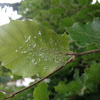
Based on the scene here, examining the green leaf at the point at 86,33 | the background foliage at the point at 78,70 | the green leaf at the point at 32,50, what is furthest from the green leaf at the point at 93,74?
the green leaf at the point at 32,50

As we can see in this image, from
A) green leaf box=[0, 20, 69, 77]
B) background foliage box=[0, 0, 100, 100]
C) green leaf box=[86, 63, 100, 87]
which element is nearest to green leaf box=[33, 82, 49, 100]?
background foliage box=[0, 0, 100, 100]

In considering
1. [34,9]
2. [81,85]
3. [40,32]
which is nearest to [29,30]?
[40,32]

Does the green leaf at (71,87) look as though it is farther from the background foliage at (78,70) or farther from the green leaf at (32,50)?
the green leaf at (32,50)

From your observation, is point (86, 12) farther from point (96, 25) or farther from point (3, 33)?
point (3, 33)

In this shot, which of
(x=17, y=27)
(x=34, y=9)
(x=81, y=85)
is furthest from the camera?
(x=34, y=9)

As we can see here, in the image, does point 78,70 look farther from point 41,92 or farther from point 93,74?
point 41,92

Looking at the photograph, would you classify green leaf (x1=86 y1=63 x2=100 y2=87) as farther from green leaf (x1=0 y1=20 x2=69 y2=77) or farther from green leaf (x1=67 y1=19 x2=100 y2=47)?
green leaf (x1=0 y1=20 x2=69 y2=77)
